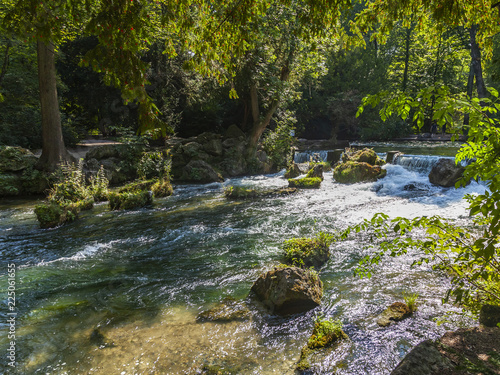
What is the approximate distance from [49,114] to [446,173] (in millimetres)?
17554

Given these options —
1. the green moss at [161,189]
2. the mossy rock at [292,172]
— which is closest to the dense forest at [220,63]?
the mossy rock at [292,172]

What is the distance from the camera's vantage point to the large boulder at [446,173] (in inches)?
465

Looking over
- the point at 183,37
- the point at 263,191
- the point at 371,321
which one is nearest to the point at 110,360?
the point at 371,321

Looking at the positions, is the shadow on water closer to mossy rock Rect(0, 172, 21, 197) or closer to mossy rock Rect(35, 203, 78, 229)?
mossy rock Rect(35, 203, 78, 229)

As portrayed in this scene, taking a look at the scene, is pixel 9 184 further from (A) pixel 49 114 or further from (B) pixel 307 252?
(B) pixel 307 252

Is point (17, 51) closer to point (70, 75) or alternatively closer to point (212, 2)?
point (70, 75)

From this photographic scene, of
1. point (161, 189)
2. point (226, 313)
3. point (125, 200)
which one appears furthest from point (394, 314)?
point (161, 189)

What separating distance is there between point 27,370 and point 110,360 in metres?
0.89

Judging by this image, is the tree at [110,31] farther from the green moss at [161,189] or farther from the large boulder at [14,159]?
the large boulder at [14,159]

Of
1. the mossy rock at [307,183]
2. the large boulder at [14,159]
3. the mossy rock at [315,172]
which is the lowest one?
the mossy rock at [307,183]

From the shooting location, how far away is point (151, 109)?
3303 mm

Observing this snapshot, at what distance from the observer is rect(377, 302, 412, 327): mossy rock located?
13.1 ft

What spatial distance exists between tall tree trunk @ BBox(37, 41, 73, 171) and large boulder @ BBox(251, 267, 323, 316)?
40.2ft

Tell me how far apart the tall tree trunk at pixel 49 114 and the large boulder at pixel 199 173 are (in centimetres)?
573
